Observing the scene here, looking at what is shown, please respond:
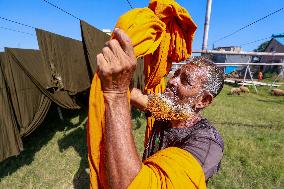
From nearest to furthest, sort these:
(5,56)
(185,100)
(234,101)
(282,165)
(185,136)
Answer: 1. (185,136)
2. (185,100)
3. (5,56)
4. (282,165)
5. (234,101)

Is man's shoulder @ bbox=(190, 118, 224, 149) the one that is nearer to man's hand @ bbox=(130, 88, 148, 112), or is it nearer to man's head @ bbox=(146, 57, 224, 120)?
man's head @ bbox=(146, 57, 224, 120)

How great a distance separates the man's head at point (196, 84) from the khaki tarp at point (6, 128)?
375 cm

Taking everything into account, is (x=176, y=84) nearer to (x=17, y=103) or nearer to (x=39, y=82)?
(x=17, y=103)

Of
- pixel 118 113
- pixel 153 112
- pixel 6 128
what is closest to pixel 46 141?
pixel 6 128

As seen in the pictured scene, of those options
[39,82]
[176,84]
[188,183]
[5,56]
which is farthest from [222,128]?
[188,183]

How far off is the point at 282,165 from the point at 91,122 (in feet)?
17.8

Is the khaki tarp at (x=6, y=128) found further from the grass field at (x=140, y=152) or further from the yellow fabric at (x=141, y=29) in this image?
the yellow fabric at (x=141, y=29)

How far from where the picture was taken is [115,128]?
0.91 meters

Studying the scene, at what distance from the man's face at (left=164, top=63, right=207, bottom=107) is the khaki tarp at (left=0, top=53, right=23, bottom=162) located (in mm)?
3763

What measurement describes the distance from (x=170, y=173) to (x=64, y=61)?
18.2ft

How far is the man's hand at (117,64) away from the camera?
88 cm

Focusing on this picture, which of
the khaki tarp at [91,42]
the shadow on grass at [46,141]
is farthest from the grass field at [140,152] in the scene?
the khaki tarp at [91,42]

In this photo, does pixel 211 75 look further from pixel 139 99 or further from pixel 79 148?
pixel 79 148

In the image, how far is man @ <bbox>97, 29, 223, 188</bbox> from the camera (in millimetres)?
896
